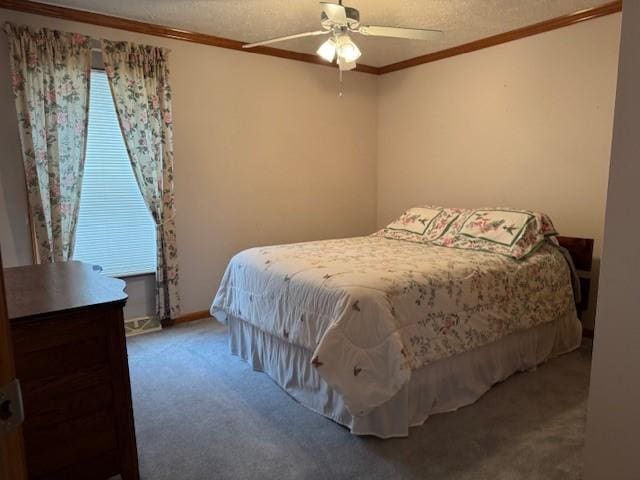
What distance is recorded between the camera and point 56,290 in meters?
1.68

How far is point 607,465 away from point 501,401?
127cm

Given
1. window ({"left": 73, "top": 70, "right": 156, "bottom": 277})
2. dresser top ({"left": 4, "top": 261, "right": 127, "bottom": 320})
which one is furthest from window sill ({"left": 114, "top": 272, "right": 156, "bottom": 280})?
dresser top ({"left": 4, "top": 261, "right": 127, "bottom": 320})

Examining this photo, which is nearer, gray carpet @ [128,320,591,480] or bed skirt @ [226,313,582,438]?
gray carpet @ [128,320,591,480]

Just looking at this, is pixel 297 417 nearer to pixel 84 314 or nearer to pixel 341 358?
pixel 341 358

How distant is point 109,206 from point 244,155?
1.25 m

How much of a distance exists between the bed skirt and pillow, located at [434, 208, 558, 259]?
0.56m

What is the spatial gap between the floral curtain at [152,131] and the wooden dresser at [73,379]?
185 centimetres

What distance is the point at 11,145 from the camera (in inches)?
117

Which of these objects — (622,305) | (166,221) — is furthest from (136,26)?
(622,305)

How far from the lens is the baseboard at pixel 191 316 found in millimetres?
3801

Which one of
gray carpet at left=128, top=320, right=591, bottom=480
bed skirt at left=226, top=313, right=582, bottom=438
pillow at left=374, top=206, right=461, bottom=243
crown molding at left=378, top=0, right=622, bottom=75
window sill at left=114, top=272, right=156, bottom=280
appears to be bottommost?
gray carpet at left=128, top=320, right=591, bottom=480

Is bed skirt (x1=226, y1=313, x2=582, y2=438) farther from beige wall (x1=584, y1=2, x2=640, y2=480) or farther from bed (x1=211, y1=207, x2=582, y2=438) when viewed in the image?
beige wall (x1=584, y1=2, x2=640, y2=480)

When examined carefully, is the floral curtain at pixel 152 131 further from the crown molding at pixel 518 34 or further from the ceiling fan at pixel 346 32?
the crown molding at pixel 518 34

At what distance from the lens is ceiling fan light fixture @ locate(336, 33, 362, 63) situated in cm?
261
